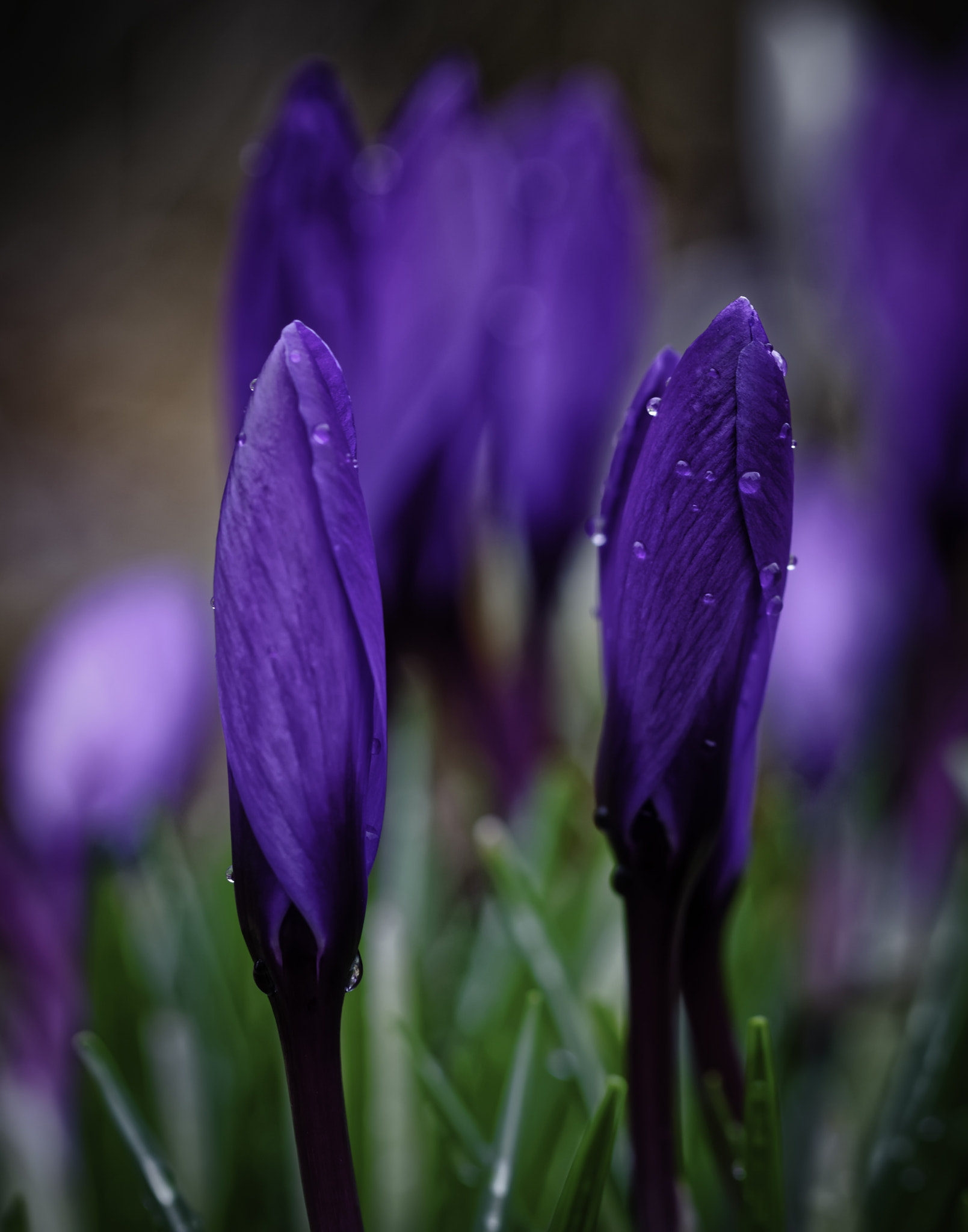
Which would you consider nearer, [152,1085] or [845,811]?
[152,1085]

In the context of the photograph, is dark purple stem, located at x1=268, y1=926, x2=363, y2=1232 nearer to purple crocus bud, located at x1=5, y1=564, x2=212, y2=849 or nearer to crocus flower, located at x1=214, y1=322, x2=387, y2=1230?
crocus flower, located at x1=214, y1=322, x2=387, y2=1230

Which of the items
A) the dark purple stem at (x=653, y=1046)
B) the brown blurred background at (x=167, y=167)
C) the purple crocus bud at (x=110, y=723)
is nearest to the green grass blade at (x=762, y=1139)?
the dark purple stem at (x=653, y=1046)

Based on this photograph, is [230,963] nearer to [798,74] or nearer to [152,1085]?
[152,1085]

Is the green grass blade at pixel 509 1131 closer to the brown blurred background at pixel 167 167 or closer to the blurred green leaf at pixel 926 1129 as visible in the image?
the blurred green leaf at pixel 926 1129

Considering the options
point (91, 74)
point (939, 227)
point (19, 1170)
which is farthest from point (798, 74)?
point (91, 74)

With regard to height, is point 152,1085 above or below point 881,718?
below

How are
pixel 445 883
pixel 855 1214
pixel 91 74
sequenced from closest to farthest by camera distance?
1. pixel 855 1214
2. pixel 445 883
3. pixel 91 74

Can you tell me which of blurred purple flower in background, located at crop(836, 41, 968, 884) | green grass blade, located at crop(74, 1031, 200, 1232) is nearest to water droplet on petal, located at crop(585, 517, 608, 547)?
green grass blade, located at crop(74, 1031, 200, 1232)

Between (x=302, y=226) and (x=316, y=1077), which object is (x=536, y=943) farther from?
(x=302, y=226)
